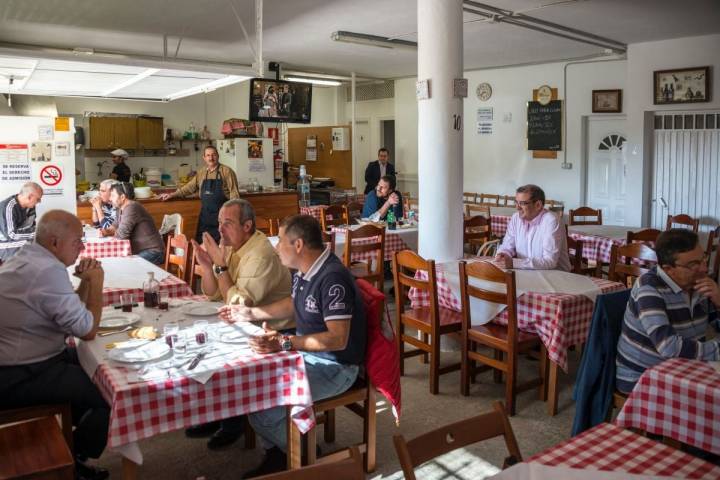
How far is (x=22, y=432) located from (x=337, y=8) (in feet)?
17.4

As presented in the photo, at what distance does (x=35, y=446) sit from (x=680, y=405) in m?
2.44

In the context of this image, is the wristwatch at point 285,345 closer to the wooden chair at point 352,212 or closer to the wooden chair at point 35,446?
the wooden chair at point 35,446

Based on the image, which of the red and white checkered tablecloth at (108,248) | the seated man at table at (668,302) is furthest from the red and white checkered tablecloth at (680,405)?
the red and white checkered tablecloth at (108,248)

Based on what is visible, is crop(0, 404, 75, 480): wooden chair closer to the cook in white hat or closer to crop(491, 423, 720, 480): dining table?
crop(491, 423, 720, 480): dining table

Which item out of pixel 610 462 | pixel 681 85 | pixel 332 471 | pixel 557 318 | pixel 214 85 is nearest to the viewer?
pixel 332 471

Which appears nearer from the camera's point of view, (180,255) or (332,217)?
(180,255)

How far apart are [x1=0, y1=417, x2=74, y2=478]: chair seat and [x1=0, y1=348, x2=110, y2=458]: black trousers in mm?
140

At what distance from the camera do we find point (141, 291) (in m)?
4.15

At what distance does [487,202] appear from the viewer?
11852 mm

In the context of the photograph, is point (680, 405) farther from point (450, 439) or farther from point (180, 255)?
point (180, 255)

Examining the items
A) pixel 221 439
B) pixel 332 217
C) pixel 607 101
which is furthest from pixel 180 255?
pixel 607 101

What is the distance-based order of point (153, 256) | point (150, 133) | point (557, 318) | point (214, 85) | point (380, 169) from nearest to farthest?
point (557, 318) → point (153, 256) → point (214, 85) → point (380, 169) → point (150, 133)

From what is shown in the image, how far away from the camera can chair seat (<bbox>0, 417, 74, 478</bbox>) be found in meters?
2.51

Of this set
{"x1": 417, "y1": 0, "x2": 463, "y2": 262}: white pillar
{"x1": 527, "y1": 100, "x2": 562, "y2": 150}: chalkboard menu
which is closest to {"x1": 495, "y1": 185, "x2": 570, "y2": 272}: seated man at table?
{"x1": 417, "y1": 0, "x2": 463, "y2": 262}: white pillar
